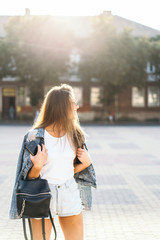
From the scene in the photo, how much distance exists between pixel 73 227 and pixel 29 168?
533 mm

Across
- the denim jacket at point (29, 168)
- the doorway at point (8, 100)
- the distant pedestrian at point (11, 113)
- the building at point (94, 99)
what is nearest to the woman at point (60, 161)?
the denim jacket at point (29, 168)

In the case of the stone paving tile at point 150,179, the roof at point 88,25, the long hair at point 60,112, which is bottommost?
the stone paving tile at point 150,179

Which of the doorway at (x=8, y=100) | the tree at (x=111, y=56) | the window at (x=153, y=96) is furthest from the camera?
the window at (x=153, y=96)

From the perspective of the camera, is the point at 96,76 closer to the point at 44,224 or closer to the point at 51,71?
the point at 51,71

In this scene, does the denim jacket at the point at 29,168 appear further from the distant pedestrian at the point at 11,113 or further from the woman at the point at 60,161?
the distant pedestrian at the point at 11,113

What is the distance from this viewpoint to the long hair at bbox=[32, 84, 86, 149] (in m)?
2.96

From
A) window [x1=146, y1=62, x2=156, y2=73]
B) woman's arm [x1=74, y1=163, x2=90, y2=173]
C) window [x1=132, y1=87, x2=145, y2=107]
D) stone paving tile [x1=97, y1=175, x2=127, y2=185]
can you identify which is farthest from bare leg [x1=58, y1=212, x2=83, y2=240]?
window [x1=132, y1=87, x2=145, y2=107]

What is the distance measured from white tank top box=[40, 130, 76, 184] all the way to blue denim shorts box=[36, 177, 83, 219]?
45 mm

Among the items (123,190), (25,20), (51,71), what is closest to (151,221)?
(123,190)

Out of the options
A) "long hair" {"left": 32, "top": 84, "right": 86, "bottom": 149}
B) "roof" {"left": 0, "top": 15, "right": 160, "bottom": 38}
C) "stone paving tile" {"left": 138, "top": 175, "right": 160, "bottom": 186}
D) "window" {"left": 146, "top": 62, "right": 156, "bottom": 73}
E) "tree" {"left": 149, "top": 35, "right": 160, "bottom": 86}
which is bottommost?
"stone paving tile" {"left": 138, "top": 175, "right": 160, "bottom": 186}

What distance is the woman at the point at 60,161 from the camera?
2.86m

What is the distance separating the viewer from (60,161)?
2936 millimetres

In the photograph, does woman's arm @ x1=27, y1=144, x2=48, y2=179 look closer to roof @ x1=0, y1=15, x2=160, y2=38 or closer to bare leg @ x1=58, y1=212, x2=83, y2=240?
bare leg @ x1=58, y1=212, x2=83, y2=240

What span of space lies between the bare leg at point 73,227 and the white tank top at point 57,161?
274 millimetres
